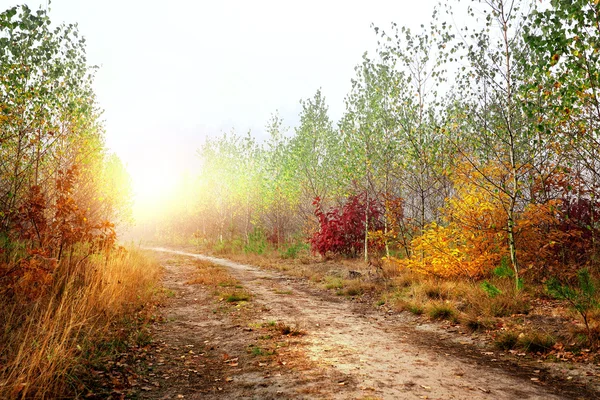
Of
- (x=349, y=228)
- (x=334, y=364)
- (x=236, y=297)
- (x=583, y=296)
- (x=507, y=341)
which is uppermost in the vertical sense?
(x=349, y=228)

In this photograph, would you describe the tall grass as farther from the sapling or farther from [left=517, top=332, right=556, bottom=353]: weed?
the sapling

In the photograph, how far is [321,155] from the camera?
72.3ft

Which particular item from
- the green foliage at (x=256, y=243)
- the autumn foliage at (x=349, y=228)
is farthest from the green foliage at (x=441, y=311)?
the green foliage at (x=256, y=243)

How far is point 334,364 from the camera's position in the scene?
5242 mm

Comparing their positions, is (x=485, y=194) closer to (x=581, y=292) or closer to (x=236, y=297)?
(x=581, y=292)

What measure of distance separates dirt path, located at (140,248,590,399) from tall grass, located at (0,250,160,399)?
88cm

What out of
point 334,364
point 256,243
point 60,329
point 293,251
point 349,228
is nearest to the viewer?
point 60,329

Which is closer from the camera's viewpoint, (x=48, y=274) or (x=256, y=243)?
(x=48, y=274)

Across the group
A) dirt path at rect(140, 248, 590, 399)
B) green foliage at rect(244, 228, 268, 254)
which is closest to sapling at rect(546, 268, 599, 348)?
dirt path at rect(140, 248, 590, 399)

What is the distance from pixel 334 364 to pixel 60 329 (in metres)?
3.66

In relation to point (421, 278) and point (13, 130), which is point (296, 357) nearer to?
point (421, 278)

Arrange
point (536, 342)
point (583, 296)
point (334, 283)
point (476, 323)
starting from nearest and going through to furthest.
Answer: point (536, 342) < point (583, 296) < point (476, 323) < point (334, 283)

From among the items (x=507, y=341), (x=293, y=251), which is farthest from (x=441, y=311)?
(x=293, y=251)

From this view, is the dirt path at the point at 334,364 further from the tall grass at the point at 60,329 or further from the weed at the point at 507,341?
the tall grass at the point at 60,329
